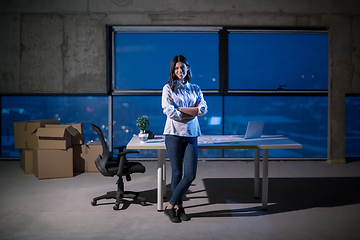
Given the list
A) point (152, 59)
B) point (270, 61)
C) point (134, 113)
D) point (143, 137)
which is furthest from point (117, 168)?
point (152, 59)

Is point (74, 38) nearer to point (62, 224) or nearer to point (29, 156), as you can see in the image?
point (29, 156)

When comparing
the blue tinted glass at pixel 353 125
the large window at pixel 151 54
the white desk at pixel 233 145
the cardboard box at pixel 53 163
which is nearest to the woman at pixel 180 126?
the white desk at pixel 233 145

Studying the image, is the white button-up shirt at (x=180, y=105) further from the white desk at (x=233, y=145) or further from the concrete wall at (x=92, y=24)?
the concrete wall at (x=92, y=24)

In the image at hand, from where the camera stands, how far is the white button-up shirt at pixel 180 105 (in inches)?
114

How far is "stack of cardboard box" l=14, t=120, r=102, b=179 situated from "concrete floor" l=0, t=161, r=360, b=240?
0.18m

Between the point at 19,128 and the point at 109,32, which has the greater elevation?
the point at 109,32

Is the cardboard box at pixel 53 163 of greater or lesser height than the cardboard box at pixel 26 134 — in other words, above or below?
below

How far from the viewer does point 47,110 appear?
6.14 m

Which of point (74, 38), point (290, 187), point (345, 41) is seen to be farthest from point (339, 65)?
point (74, 38)

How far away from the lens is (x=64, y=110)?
6.17 m

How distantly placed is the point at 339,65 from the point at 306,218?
3621 millimetres

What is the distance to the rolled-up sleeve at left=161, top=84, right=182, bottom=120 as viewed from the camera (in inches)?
113

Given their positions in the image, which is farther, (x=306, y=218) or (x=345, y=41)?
(x=345, y=41)

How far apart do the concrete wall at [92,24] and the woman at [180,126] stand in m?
3.01
